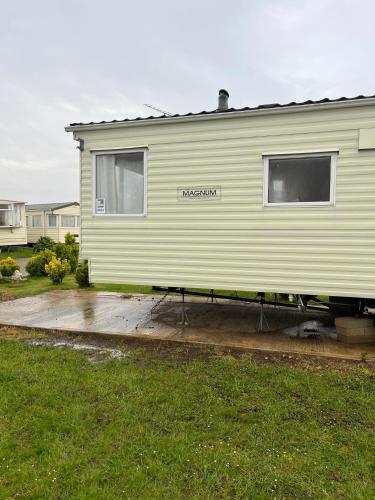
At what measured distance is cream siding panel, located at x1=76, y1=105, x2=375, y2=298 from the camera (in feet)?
→ 16.1

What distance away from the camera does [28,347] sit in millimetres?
5051

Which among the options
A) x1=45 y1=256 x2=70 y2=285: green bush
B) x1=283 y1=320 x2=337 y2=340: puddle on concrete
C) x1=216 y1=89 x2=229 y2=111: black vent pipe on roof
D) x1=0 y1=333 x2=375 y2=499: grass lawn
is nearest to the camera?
x1=0 y1=333 x2=375 y2=499: grass lawn

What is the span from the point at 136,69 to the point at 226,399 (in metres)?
15.0

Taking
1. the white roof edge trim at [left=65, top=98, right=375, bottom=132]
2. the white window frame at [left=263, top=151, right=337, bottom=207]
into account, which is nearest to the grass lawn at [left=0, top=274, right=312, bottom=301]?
the white window frame at [left=263, top=151, right=337, bottom=207]

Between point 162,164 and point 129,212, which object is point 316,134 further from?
point 129,212

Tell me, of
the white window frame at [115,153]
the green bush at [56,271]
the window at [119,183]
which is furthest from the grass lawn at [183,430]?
the green bush at [56,271]

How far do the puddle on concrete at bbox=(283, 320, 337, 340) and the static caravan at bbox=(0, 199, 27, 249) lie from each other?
21917 millimetres

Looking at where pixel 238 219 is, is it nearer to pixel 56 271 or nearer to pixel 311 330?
pixel 311 330

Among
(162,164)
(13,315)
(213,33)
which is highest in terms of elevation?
(213,33)

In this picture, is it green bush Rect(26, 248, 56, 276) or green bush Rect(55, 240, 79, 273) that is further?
green bush Rect(55, 240, 79, 273)

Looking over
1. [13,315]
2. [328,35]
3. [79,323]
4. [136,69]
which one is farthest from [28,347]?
[136,69]

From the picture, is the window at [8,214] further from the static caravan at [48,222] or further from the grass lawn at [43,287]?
the grass lawn at [43,287]

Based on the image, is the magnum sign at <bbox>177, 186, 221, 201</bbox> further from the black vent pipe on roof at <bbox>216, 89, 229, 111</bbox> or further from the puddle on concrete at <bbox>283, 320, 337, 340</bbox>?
the puddle on concrete at <bbox>283, 320, 337, 340</bbox>

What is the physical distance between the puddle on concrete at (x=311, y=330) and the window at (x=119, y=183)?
2987 millimetres
